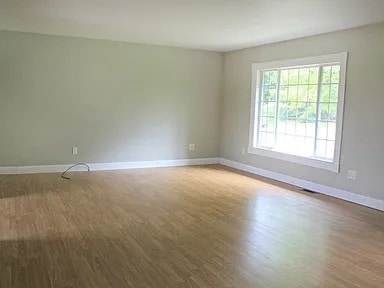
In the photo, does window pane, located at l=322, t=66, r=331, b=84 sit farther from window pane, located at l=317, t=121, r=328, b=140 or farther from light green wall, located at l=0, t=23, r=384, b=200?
window pane, located at l=317, t=121, r=328, b=140

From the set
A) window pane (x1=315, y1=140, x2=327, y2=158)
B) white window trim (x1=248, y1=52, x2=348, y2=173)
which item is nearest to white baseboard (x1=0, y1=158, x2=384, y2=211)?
white window trim (x1=248, y1=52, x2=348, y2=173)

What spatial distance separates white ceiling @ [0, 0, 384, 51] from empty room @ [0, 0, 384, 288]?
0.04 meters

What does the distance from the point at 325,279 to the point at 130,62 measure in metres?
5.27

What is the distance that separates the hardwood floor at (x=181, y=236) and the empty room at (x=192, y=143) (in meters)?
0.02

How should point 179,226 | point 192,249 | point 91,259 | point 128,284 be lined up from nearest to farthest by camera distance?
point 128,284, point 91,259, point 192,249, point 179,226

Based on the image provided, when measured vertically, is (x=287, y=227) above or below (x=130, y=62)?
below

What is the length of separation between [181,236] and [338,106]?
3.01 meters

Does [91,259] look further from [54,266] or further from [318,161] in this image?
[318,161]

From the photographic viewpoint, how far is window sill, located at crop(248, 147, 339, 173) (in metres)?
5.50

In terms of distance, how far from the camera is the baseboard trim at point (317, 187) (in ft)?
16.4

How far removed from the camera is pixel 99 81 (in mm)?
6863

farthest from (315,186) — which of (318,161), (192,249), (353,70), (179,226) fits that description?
(192,249)

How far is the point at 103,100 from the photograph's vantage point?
6.93 m

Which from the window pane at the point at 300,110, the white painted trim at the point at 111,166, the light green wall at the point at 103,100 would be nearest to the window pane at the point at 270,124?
the window pane at the point at 300,110
